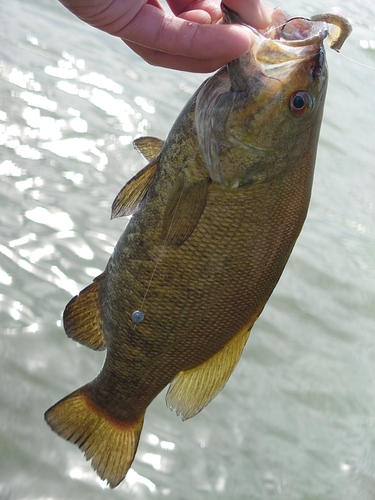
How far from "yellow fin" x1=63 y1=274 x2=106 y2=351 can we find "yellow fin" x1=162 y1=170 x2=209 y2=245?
1.86 feet

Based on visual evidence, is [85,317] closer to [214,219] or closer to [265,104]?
[214,219]

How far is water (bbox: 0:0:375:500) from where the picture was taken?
3.66m

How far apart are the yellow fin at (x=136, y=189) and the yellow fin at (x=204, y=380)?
65 cm

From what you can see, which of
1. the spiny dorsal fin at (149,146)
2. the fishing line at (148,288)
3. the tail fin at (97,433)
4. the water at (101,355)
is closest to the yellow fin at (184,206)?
the fishing line at (148,288)

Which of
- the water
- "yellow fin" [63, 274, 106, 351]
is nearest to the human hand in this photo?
"yellow fin" [63, 274, 106, 351]

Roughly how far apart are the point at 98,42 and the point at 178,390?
249 inches

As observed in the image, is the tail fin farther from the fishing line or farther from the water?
the water

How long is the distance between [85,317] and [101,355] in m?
1.45

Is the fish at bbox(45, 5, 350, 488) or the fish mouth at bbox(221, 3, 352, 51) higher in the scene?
the fish mouth at bbox(221, 3, 352, 51)

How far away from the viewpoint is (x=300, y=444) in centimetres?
414

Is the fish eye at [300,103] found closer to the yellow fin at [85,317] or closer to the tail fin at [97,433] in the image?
the yellow fin at [85,317]

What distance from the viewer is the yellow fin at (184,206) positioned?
2.22 meters

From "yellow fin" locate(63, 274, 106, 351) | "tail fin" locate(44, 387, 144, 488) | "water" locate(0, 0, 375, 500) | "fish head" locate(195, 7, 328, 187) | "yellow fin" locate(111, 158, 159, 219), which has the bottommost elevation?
"water" locate(0, 0, 375, 500)

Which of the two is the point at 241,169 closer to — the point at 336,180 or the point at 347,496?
the point at 347,496
